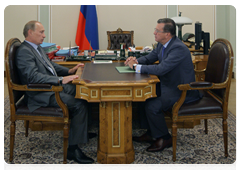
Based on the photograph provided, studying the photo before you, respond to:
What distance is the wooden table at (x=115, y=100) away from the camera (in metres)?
2.07

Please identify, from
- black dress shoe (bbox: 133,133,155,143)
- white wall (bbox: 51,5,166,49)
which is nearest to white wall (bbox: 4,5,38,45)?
white wall (bbox: 51,5,166,49)

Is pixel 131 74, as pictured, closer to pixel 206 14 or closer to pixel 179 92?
pixel 179 92

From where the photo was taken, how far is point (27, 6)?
19.6 feet

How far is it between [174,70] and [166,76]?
0.31 feet

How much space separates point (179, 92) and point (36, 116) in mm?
1304

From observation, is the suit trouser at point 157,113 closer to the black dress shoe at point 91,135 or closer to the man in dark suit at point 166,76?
the man in dark suit at point 166,76

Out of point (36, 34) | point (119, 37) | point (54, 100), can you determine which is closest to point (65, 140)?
point (54, 100)

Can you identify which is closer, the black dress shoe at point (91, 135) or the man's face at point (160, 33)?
the man's face at point (160, 33)

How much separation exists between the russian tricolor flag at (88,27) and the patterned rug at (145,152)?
3.20 m

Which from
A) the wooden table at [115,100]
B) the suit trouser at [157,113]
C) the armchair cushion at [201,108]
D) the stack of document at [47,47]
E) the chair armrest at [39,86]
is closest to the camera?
the wooden table at [115,100]

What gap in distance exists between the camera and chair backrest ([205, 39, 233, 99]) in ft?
7.79

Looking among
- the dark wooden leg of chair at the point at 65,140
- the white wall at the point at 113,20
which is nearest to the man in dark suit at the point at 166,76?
the dark wooden leg of chair at the point at 65,140

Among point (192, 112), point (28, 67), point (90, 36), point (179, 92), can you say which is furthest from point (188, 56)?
point (90, 36)

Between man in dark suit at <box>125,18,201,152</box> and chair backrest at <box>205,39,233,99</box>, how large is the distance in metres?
0.19
